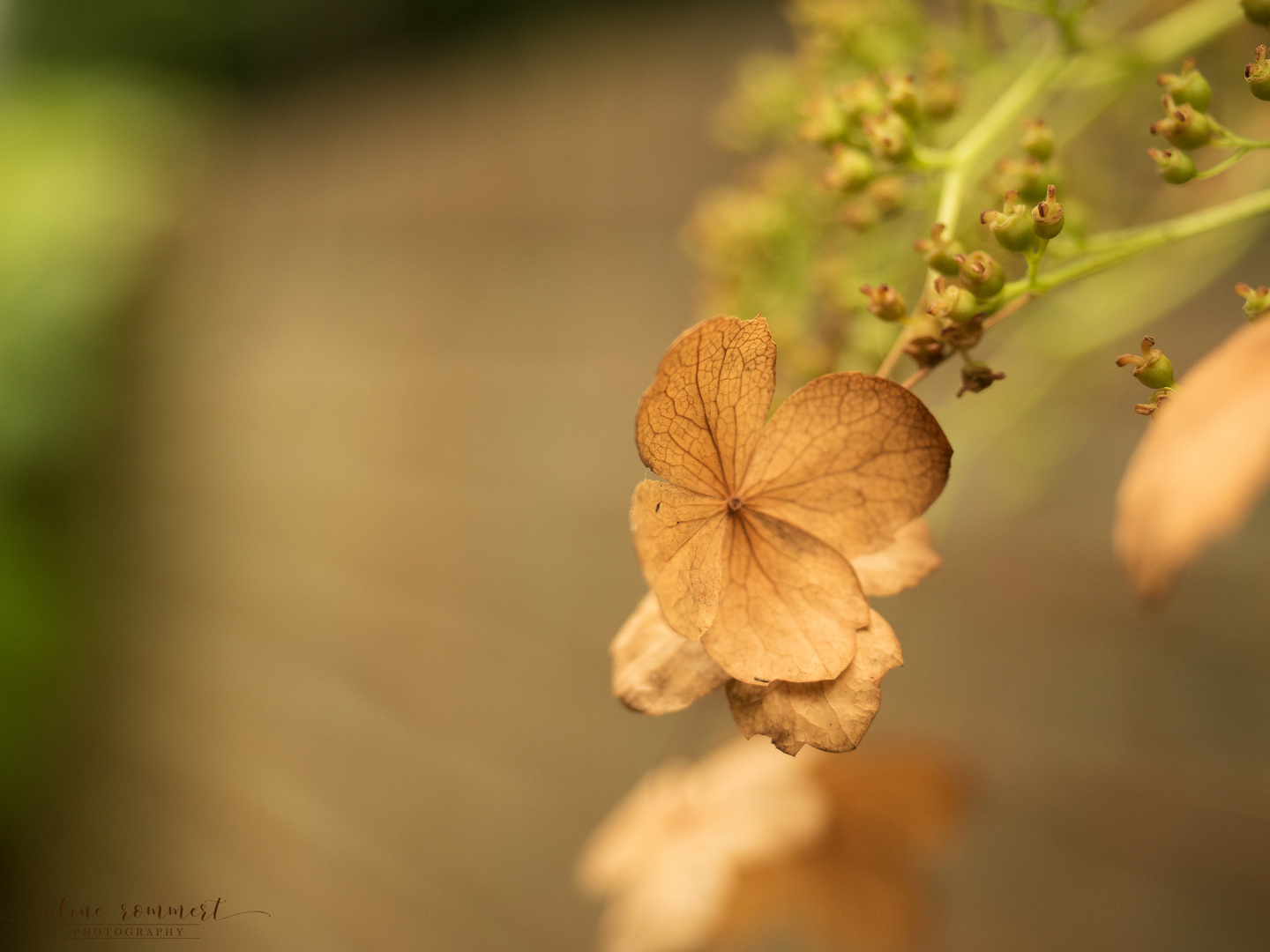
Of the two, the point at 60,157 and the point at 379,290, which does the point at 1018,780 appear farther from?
the point at 60,157

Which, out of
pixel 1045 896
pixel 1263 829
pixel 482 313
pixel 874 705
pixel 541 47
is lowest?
pixel 1045 896

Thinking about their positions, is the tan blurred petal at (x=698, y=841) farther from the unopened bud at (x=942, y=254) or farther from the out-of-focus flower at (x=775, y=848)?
the unopened bud at (x=942, y=254)

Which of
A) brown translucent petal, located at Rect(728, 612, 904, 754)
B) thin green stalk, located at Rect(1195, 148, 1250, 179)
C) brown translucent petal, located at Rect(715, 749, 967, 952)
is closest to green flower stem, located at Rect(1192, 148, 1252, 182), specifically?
thin green stalk, located at Rect(1195, 148, 1250, 179)

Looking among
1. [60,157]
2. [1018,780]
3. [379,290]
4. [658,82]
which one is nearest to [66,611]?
[60,157]

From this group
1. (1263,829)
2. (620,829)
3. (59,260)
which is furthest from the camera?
(59,260)

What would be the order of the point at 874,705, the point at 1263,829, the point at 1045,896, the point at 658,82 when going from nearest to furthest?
the point at 874,705
the point at 1263,829
the point at 1045,896
the point at 658,82

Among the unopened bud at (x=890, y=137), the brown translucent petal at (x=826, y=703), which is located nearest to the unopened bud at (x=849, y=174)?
the unopened bud at (x=890, y=137)

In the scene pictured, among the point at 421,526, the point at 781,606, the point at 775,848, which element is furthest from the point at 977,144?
the point at 421,526
